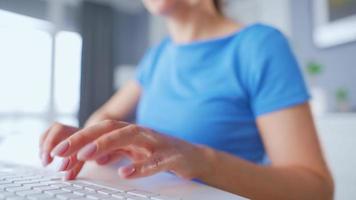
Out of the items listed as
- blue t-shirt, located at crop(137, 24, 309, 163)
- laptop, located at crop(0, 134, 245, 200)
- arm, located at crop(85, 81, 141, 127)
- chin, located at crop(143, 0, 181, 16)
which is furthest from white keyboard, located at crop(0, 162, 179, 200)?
arm, located at crop(85, 81, 141, 127)

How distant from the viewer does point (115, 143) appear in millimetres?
360

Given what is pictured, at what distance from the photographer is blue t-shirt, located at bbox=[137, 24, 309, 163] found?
610 millimetres

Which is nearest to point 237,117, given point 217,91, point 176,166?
point 217,91

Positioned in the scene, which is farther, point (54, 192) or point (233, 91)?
point (233, 91)

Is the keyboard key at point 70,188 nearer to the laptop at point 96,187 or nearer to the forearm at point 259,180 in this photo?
the laptop at point 96,187

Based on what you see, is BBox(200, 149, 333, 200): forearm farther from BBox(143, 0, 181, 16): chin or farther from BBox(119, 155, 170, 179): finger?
BBox(143, 0, 181, 16): chin

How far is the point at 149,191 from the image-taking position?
1.08ft

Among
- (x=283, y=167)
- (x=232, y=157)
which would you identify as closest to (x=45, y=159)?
(x=232, y=157)

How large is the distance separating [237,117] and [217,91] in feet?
0.24

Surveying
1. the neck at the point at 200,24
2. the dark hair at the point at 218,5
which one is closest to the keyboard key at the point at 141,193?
the neck at the point at 200,24

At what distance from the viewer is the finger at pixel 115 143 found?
0.35 metres

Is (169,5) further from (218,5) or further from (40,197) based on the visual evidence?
(40,197)

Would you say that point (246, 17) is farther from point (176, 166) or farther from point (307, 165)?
point (176, 166)

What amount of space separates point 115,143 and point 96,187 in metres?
0.05
